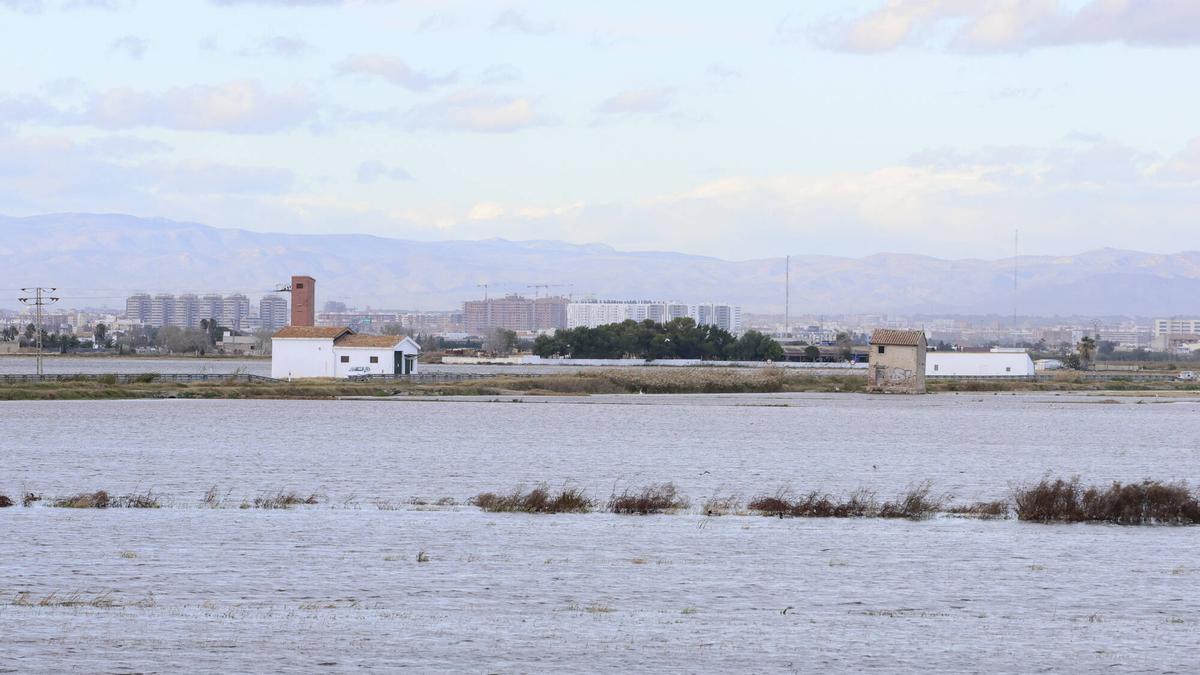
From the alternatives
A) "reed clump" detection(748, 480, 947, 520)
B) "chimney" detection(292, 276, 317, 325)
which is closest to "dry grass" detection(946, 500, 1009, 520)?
"reed clump" detection(748, 480, 947, 520)

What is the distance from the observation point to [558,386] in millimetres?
96125

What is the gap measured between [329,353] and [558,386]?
1516cm

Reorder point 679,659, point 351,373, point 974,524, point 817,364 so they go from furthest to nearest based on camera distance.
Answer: point 817,364, point 351,373, point 974,524, point 679,659

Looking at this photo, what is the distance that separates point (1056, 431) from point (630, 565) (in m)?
47.2

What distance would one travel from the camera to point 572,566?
23.6 metres

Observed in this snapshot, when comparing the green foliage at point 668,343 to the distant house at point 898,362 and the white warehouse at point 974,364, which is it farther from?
the distant house at point 898,362

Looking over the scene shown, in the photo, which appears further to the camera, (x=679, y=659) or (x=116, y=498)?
(x=116, y=498)

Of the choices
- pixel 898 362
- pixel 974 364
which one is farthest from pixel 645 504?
pixel 974 364

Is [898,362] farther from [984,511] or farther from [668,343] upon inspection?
[984,511]

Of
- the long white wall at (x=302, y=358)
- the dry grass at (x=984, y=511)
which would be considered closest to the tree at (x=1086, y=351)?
the long white wall at (x=302, y=358)

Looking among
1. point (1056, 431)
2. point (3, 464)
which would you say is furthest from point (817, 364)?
point (3, 464)

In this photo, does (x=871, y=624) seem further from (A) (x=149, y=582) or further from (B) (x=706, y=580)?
(A) (x=149, y=582)

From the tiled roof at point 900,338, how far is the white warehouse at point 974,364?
71.6 ft

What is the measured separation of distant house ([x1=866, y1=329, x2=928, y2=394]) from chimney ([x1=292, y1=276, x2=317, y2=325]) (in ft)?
117
